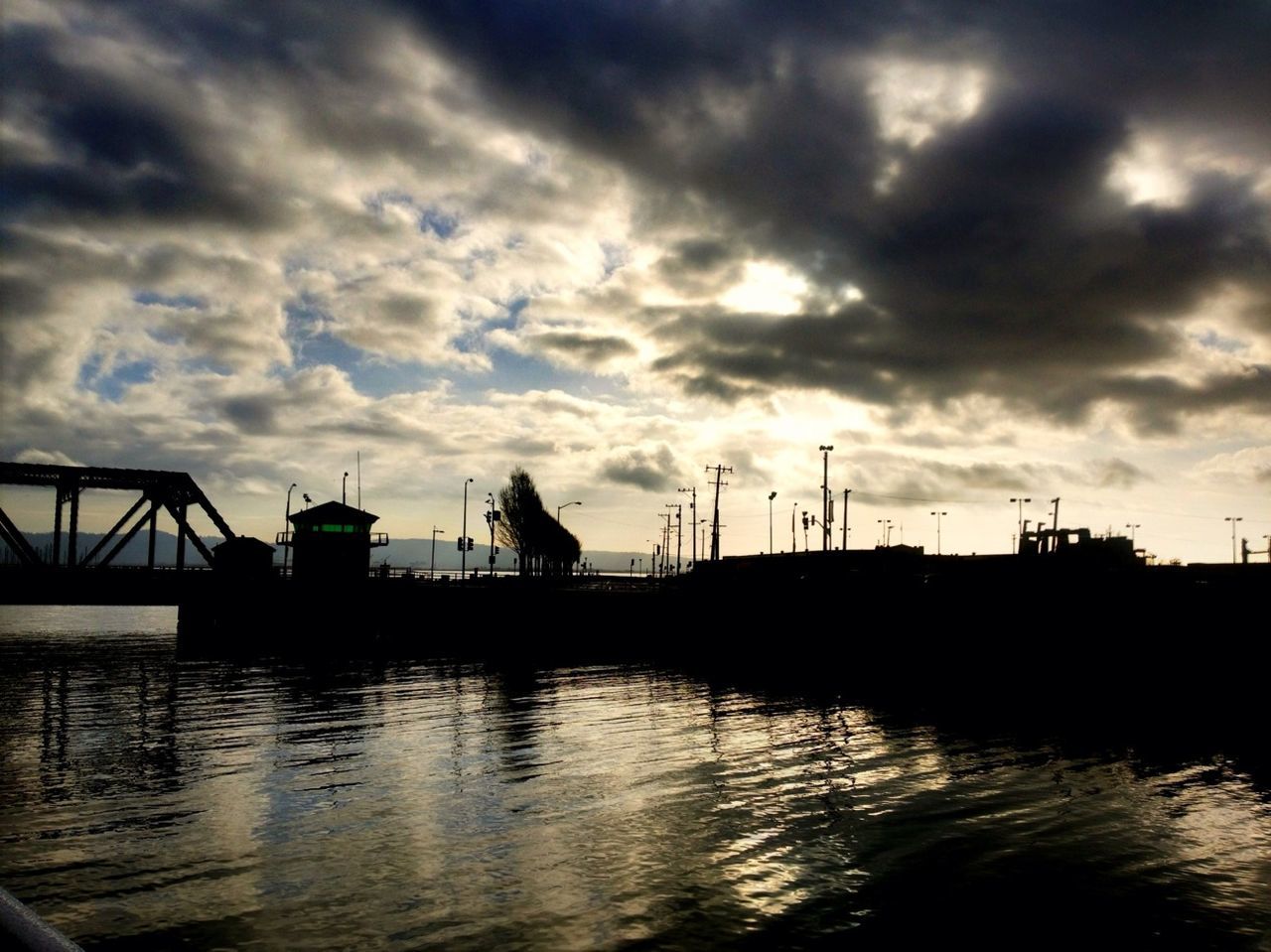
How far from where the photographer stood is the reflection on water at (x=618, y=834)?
11.9 metres

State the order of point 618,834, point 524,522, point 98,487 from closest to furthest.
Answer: point 618,834, point 98,487, point 524,522

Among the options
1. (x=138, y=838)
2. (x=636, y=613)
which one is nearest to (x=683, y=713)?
(x=138, y=838)

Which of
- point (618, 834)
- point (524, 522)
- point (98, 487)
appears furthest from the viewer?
point (524, 522)

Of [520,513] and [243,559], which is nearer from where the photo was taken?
[243,559]

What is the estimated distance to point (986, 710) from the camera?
3216 cm

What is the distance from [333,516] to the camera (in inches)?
2778

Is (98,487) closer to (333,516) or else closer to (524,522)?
(333,516)

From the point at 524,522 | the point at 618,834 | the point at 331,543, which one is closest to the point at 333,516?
the point at 331,543

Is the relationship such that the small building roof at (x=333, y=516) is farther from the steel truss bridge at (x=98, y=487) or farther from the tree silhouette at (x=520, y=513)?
the tree silhouette at (x=520, y=513)

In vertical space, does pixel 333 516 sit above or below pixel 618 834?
above

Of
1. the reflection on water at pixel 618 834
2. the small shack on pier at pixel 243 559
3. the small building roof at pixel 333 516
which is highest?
the small building roof at pixel 333 516

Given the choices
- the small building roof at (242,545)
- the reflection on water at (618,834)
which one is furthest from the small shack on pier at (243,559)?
the reflection on water at (618,834)

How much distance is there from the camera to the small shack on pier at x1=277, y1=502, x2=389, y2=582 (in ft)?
228

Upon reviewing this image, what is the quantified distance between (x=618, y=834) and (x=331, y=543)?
5908 cm
